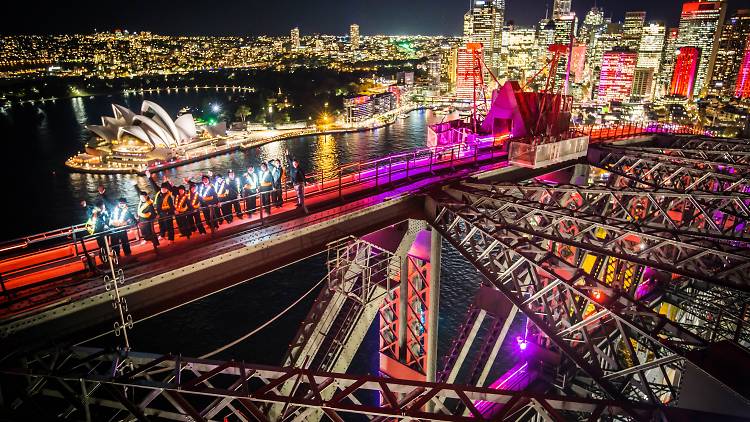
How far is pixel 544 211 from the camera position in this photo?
1115 cm

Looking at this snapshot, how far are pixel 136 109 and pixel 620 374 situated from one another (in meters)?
165

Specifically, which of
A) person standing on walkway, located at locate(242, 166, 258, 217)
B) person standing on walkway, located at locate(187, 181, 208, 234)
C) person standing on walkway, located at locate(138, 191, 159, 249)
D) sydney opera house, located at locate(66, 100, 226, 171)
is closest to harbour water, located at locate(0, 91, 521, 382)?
sydney opera house, located at locate(66, 100, 226, 171)

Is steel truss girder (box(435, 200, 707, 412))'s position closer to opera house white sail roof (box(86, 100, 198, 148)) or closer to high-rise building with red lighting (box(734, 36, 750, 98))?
opera house white sail roof (box(86, 100, 198, 148))

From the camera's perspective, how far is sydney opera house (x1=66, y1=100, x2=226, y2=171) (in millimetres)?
74500

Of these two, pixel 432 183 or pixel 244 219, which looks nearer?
pixel 244 219

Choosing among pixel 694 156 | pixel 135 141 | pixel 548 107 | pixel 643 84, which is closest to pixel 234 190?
pixel 548 107

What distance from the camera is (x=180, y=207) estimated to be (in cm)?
1159

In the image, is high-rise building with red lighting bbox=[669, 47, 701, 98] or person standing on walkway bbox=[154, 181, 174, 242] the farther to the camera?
high-rise building with red lighting bbox=[669, 47, 701, 98]

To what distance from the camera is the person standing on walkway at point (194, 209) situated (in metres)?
11.4

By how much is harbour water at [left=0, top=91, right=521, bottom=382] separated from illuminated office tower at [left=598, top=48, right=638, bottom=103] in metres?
102

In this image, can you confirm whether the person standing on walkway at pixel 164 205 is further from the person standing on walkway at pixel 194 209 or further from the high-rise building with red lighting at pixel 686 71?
the high-rise building with red lighting at pixel 686 71

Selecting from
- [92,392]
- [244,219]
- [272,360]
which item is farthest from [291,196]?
[272,360]

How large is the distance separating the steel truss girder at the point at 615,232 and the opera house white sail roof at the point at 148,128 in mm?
79560

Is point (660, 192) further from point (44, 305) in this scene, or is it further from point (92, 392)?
point (44, 305)
